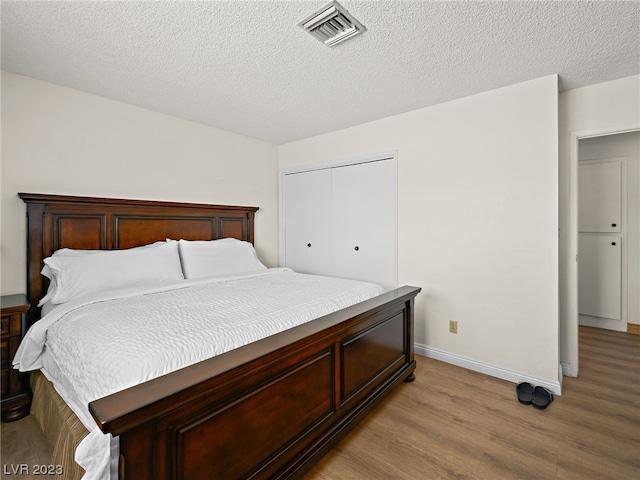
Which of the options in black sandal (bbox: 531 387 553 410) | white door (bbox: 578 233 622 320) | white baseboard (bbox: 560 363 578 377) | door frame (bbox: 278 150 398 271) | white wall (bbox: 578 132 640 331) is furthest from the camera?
white door (bbox: 578 233 622 320)

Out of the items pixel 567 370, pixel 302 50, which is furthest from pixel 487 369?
pixel 302 50

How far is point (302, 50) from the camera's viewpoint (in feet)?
6.63

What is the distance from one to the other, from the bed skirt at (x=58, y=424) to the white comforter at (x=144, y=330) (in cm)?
6

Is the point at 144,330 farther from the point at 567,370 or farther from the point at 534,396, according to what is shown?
the point at 567,370

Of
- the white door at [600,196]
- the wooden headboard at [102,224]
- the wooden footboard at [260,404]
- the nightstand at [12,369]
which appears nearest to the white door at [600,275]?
the white door at [600,196]

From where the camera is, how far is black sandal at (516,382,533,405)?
2.20m

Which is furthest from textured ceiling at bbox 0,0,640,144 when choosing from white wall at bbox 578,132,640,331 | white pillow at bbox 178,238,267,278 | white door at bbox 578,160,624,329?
white door at bbox 578,160,624,329

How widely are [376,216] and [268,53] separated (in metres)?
1.89

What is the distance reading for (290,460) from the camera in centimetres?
147

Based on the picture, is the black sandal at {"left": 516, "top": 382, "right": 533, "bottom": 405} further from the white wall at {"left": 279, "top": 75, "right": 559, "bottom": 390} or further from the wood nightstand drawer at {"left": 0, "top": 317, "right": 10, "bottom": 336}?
the wood nightstand drawer at {"left": 0, "top": 317, "right": 10, "bottom": 336}

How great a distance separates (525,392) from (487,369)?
14.9 inches

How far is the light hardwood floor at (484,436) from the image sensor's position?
1616mm

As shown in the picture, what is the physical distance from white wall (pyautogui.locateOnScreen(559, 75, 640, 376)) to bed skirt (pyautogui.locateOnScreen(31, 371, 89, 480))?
320cm

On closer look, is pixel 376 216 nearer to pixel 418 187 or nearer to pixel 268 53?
pixel 418 187
